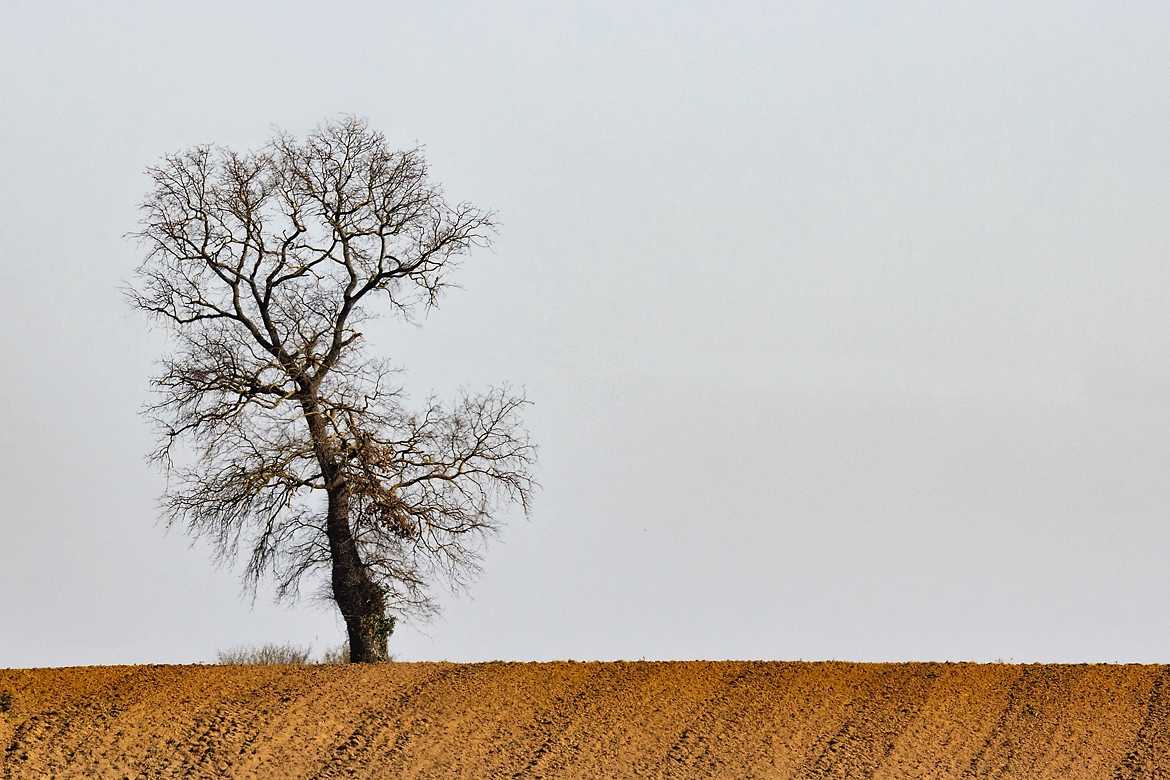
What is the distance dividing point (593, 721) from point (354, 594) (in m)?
4.87

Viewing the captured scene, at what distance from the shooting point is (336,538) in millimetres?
22016

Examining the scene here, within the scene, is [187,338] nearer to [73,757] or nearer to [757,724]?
[73,757]

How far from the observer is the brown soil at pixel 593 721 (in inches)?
700

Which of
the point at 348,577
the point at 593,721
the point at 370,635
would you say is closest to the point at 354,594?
the point at 348,577

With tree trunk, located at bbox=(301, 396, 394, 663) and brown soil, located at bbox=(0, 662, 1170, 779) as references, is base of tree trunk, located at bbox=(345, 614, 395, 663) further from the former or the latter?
brown soil, located at bbox=(0, 662, 1170, 779)

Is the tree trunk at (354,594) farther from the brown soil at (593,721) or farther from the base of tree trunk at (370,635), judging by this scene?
the brown soil at (593,721)

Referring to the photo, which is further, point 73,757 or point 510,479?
point 510,479

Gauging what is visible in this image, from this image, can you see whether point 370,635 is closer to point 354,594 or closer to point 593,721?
point 354,594

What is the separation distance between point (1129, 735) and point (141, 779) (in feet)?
39.7

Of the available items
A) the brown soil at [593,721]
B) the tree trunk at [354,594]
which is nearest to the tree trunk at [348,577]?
the tree trunk at [354,594]

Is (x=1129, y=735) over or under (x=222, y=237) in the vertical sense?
under

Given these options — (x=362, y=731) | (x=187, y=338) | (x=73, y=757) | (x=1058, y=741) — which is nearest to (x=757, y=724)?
(x=1058, y=741)

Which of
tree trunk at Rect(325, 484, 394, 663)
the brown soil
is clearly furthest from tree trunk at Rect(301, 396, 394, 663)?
the brown soil

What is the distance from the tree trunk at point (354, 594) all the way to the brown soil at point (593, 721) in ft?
3.22
